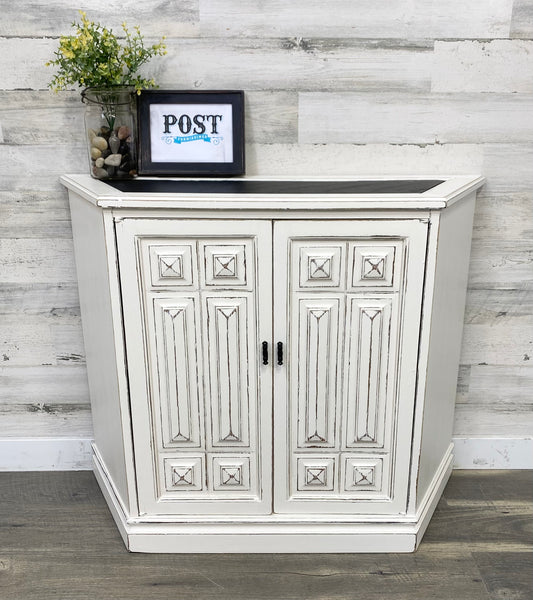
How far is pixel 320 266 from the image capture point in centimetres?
149

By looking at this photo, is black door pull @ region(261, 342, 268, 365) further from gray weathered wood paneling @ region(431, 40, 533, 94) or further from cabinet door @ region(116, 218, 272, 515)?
gray weathered wood paneling @ region(431, 40, 533, 94)

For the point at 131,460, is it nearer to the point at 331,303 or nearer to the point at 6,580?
the point at 6,580

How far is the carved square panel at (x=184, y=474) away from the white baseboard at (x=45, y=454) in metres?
0.51

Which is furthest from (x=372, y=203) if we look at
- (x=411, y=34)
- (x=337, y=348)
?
(x=411, y=34)

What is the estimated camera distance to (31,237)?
187 centimetres

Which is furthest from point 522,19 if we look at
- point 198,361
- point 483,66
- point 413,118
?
point 198,361

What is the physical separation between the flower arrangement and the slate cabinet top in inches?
9.8

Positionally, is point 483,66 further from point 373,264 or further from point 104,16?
point 104,16

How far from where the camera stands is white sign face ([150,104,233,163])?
171 cm

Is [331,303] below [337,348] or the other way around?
the other way around

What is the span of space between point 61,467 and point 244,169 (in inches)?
45.2

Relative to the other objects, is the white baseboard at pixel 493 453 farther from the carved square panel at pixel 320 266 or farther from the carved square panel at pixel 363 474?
the carved square panel at pixel 320 266

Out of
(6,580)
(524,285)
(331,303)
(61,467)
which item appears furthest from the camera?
(61,467)

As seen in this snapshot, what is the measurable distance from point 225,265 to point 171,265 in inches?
4.9
